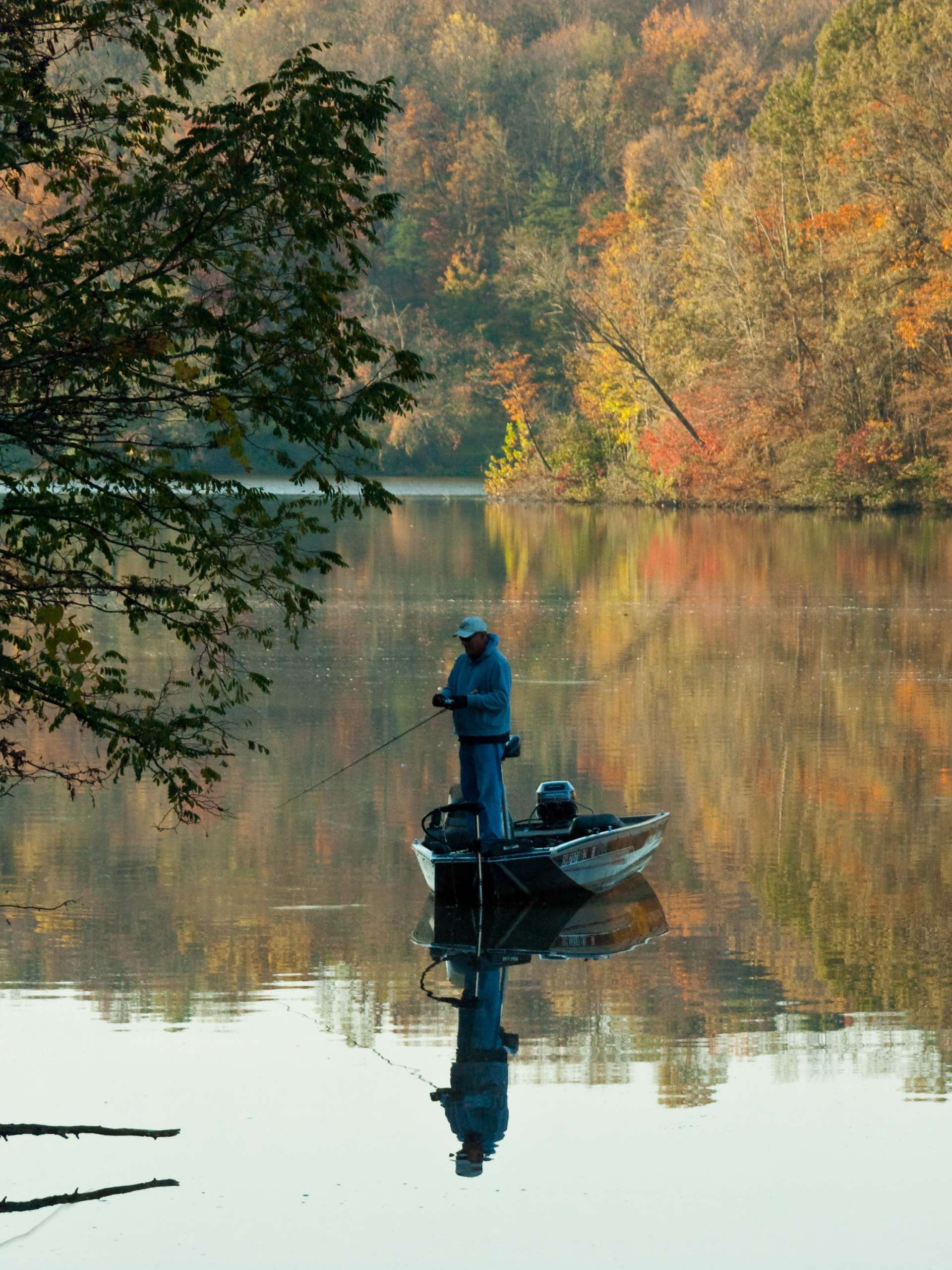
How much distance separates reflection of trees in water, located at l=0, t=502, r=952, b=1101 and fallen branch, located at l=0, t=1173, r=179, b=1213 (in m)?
2.41

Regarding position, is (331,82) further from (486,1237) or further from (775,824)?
(775,824)

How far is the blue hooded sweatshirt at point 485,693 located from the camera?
41.2ft

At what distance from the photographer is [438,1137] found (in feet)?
27.8

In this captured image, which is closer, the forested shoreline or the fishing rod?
the fishing rod

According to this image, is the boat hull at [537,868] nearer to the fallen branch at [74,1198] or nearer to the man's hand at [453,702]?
the man's hand at [453,702]

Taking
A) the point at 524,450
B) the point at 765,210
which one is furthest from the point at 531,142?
the point at 765,210

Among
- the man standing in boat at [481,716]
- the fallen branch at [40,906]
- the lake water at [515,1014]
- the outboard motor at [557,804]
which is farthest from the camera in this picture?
the outboard motor at [557,804]

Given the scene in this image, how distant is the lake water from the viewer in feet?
24.7

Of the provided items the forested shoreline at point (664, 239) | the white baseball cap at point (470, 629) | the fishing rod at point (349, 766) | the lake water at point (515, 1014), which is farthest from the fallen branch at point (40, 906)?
the forested shoreline at point (664, 239)

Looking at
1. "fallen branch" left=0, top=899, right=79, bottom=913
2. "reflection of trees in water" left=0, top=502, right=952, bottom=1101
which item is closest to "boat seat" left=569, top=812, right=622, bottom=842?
"reflection of trees in water" left=0, top=502, right=952, bottom=1101

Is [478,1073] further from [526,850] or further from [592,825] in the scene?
[592,825]

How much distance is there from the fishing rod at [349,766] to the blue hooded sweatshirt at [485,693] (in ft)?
8.72

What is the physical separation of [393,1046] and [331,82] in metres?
4.43

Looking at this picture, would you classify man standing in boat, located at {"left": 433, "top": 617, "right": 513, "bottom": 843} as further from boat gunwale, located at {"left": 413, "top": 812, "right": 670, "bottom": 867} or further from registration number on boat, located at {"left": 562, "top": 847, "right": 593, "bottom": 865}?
registration number on boat, located at {"left": 562, "top": 847, "right": 593, "bottom": 865}
